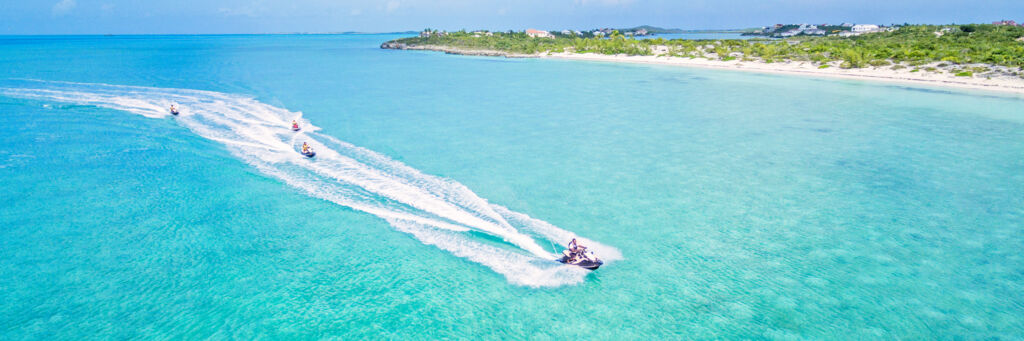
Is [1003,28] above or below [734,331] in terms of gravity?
above

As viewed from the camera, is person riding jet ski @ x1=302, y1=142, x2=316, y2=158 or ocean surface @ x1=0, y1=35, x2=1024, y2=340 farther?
person riding jet ski @ x1=302, y1=142, x2=316, y2=158

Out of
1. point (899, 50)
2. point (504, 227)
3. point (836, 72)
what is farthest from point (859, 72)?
point (504, 227)

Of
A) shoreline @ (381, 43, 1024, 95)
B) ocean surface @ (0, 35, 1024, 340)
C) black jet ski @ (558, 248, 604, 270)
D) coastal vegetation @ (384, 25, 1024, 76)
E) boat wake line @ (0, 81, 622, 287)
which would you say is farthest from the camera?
coastal vegetation @ (384, 25, 1024, 76)

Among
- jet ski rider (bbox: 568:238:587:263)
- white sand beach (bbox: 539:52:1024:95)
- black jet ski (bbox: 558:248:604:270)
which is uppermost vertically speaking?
white sand beach (bbox: 539:52:1024:95)

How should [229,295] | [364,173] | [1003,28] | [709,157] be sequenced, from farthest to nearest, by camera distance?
[1003,28] → [709,157] → [364,173] → [229,295]

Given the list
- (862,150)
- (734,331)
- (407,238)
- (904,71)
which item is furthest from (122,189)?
(904,71)

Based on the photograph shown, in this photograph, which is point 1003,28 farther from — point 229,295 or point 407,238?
point 229,295

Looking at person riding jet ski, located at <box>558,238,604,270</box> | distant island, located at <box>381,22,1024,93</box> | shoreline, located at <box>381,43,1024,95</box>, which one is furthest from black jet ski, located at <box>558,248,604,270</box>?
distant island, located at <box>381,22,1024,93</box>

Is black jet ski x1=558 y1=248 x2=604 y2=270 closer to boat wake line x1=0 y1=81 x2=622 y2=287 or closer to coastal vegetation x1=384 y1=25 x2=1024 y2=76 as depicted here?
boat wake line x1=0 y1=81 x2=622 y2=287
